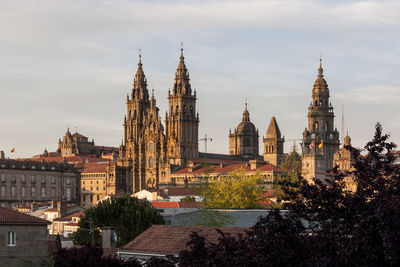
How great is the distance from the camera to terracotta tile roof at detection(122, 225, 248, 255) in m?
40.5

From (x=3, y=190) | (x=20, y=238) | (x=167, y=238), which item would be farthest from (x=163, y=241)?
(x=3, y=190)

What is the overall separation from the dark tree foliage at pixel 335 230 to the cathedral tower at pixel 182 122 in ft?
536

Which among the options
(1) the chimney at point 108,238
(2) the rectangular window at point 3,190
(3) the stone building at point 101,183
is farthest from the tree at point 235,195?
(3) the stone building at point 101,183

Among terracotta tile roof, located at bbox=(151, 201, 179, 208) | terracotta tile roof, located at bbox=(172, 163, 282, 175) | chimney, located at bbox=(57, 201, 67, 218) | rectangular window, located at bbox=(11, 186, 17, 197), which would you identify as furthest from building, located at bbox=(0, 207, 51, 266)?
terracotta tile roof, located at bbox=(172, 163, 282, 175)

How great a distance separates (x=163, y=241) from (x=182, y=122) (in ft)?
490

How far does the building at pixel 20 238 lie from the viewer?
49.8m

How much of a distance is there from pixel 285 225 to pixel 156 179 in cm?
16451

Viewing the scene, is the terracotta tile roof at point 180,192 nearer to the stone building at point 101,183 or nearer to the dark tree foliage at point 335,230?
the stone building at point 101,183

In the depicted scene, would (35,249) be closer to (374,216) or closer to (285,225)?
(285,225)

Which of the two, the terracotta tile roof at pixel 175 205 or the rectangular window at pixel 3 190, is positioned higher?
the rectangular window at pixel 3 190

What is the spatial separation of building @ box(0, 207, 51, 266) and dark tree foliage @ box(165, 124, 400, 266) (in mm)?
25504

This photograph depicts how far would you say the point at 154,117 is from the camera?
7726 inches

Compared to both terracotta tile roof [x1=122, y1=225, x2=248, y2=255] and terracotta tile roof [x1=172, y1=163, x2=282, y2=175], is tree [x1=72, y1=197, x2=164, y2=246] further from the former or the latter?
terracotta tile roof [x1=172, y1=163, x2=282, y2=175]

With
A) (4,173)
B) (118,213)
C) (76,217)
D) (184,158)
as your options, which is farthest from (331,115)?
(118,213)
